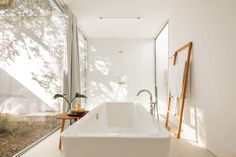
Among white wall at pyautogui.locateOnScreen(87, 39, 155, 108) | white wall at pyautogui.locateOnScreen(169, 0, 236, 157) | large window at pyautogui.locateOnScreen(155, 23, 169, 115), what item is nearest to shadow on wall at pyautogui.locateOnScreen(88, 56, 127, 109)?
white wall at pyautogui.locateOnScreen(87, 39, 155, 108)

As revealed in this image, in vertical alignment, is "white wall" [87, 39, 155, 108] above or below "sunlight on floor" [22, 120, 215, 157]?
above

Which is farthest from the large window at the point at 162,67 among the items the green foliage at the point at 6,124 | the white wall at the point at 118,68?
the green foliage at the point at 6,124

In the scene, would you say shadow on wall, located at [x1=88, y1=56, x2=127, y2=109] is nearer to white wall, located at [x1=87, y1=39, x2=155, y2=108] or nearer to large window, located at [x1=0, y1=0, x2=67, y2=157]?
white wall, located at [x1=87, y1=39, x2=155, y2=108]

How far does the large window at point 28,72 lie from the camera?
2.39m

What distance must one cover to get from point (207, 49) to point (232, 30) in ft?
2.14

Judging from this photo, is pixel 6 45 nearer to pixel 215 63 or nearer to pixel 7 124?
pixel 7 124

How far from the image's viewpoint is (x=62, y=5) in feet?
13.9

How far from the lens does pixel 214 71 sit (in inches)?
105

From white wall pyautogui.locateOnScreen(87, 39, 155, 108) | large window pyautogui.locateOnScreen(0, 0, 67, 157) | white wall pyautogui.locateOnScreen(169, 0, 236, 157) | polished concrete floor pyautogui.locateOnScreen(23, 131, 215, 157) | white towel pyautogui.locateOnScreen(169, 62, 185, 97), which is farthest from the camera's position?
white wall pyautogui.locateOnScreen(87, 39, 155, 108)

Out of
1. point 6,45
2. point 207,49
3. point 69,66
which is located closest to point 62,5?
point 69,66

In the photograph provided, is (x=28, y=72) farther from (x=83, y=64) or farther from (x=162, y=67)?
(x=162, y=67)

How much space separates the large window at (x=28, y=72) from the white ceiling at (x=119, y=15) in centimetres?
70

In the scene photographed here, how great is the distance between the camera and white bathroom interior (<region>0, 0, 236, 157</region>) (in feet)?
7.53

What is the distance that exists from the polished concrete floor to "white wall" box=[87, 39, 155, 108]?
3.74m
